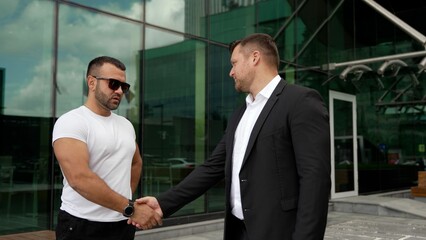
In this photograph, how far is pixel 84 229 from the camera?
2596 mm

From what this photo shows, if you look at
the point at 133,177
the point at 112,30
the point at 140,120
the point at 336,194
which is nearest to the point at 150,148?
the point at 140,120

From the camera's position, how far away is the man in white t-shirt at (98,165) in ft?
8.18

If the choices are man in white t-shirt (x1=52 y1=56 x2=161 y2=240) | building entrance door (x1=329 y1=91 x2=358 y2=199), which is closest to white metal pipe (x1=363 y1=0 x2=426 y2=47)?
building entrance door (x1=329 y1=91 x2=358 y2=199)

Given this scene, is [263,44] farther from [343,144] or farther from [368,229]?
[343,144]

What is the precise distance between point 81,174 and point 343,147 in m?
11.4

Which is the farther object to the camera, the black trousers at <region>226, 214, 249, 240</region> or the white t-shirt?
the white t-shirt

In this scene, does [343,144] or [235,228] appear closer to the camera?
[235,228]

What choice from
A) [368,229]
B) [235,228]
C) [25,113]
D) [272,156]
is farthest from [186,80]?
[272,156]

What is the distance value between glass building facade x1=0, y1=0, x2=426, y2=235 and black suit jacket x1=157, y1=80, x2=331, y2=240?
16.1 feet

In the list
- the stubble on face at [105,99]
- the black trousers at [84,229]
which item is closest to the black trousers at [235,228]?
the black trousers at [84,229]

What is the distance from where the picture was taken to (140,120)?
793 centimetres

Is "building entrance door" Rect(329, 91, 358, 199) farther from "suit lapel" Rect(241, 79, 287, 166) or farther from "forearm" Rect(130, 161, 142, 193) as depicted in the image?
"suit lapel" Rect(241, 79, 287, 166)

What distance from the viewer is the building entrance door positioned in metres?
12.7

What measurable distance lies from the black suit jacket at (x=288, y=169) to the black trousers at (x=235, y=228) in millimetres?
148
